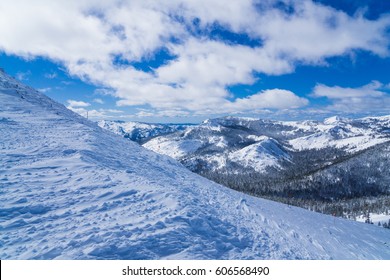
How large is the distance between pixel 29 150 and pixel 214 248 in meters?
18.0

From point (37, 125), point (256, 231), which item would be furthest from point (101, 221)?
point (37, 125)

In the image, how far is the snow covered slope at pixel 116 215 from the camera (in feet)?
42.0

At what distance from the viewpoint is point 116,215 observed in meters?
15.3

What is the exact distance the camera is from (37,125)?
29.6 m

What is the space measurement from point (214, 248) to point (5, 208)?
11.8 metres

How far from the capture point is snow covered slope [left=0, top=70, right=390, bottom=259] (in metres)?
12.8

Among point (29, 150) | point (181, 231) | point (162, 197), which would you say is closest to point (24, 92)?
point (29, 150)

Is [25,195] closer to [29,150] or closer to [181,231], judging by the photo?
[29,150]

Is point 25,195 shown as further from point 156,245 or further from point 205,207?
point 205,207

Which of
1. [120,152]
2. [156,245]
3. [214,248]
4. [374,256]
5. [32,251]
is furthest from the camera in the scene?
[120,152]

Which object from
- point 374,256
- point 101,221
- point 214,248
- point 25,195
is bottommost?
point 374,256

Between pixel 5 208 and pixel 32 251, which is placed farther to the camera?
pixel 5 208

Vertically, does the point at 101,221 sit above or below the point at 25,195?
below

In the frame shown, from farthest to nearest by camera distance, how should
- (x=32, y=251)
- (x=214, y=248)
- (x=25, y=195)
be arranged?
(x=25, y=195)
(x=214, y=248)
(x=32, y=251)
